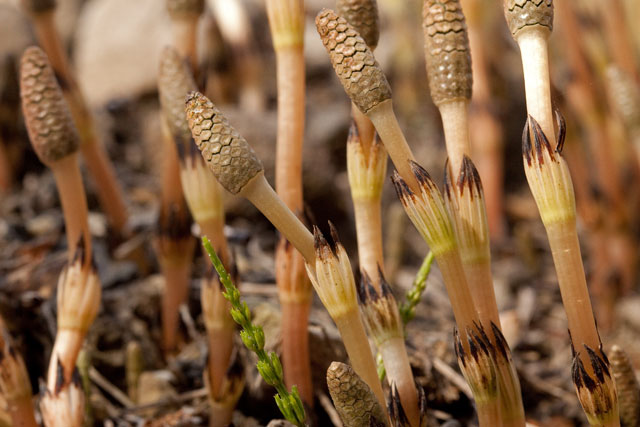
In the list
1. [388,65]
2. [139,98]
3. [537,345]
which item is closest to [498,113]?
[388,65]

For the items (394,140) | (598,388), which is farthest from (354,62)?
(598,388)

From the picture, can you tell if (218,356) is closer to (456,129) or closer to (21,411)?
(21,411)

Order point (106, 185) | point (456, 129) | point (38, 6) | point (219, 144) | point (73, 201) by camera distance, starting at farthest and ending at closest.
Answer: point (106, 185) < point (38, 6) < point (73, 201) < point (456, 129) < point (219, 144)

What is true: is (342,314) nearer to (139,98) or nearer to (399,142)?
(399,142)

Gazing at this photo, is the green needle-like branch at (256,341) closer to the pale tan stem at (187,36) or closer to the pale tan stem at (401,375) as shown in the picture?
the pale tan stem at (401,375)

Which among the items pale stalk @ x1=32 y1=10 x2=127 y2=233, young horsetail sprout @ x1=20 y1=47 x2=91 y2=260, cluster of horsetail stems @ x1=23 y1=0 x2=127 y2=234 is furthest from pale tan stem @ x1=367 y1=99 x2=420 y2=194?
pale stalk @ x1=32 y1=10 x2=127 y2=233

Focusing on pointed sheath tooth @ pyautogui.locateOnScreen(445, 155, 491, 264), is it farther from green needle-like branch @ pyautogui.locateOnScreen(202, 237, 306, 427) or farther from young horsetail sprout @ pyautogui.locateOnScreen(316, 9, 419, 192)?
green needle-like branch @ pyautogui.locateOnScreen(202, 237, 306, 427)

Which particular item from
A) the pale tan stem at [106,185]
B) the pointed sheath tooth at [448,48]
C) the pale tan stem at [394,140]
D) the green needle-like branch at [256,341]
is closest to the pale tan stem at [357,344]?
the green needle-like branch at [256,341]
